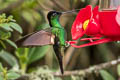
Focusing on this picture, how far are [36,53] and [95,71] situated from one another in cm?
Answer: 59

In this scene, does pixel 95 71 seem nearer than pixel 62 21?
Yes

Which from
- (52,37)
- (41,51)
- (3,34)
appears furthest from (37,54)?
(52,37)

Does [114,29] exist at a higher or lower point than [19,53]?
higher

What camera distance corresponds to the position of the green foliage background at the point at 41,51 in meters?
2.87

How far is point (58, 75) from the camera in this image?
2.77 metres

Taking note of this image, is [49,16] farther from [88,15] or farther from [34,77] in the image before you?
[34,77]

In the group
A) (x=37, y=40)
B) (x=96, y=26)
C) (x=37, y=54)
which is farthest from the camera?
(x=37, y=54)

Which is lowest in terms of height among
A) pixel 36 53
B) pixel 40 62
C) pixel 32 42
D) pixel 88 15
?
pixel 40 62

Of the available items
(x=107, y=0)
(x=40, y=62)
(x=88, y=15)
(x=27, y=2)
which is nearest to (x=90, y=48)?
(x=40, y=62)

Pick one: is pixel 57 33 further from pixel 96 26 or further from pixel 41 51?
pixel 41 51

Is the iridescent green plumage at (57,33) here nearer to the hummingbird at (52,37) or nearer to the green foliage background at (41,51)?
the hummingbird at (52,37)

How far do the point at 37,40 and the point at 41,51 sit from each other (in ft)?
4.39

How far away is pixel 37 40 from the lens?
5.55 feet

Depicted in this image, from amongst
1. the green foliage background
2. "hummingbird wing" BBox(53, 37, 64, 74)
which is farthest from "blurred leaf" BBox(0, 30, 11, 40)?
the green foliage background
